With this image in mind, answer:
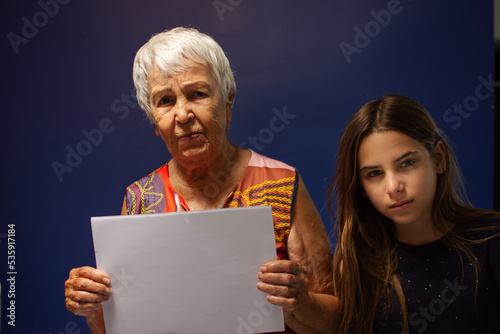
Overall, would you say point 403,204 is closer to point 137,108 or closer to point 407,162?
point 407,162

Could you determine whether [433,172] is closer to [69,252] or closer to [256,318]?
[256,318]

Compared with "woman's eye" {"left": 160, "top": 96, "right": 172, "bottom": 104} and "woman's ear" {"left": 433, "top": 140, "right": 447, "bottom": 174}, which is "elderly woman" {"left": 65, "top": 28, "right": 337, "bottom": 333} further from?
"woman's ear" {"left": 433, "top": 140, "right": 447, "bottom": 174}

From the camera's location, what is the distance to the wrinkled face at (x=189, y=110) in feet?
4.04

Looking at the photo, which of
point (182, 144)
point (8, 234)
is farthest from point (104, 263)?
point (8, 234)

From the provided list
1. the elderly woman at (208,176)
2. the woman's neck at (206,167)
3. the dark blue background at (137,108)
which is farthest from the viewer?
the dark blue background at (137,108)

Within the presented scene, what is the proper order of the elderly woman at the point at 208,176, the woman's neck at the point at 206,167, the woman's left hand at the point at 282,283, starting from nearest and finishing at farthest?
the woman's left hand at the point at 282,283
the elderly woman at the point at 208,176
the woman's neck at the point at 206,167

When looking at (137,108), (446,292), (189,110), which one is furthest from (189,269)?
(137,108)

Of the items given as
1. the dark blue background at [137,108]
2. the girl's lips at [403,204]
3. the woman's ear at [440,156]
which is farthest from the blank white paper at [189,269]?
the dark blue background at [137,108]

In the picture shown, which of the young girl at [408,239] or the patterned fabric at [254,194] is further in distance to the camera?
the patterned fabric at [254,194]

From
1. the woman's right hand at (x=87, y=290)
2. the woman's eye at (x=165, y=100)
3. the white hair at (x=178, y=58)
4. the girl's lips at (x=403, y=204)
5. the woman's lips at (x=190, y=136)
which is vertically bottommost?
the woman's right hand at (x=87, y=290)

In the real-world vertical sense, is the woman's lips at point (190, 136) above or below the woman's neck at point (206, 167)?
above

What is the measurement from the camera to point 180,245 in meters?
1.08

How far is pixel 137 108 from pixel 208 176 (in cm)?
74

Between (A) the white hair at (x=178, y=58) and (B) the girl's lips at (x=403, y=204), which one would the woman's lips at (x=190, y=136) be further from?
(B) the girl's lips at (x=403, y=204)
